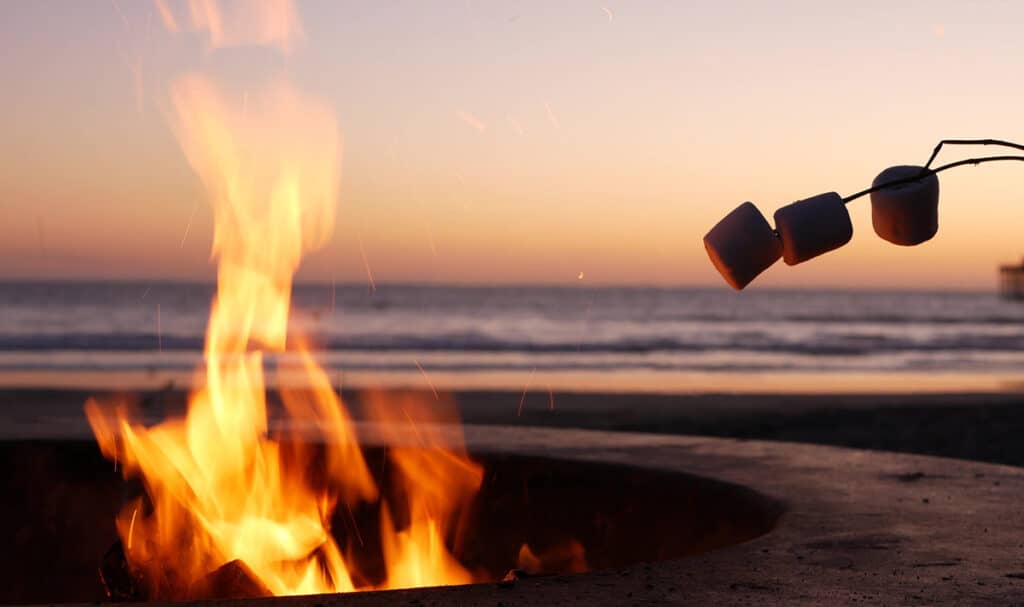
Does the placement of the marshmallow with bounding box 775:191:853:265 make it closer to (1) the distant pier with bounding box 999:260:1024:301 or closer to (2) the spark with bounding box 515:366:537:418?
(2) the spark with bounding box 515:366:537:418

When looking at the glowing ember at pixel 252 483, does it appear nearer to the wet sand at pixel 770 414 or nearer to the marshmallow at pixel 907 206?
the marshmallow at pixel 907 206

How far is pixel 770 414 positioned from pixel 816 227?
12.2m

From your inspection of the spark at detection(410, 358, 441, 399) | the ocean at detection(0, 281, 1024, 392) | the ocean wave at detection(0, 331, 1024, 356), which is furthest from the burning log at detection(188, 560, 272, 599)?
the ocean wave at detection(0, 331, 1024, 356)

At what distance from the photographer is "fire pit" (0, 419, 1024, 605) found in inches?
98.3

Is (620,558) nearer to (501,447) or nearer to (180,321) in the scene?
(501,447)

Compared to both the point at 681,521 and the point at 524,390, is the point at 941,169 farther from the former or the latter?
the point at 524,390

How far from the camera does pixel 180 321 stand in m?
43.0

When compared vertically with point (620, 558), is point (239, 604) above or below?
above

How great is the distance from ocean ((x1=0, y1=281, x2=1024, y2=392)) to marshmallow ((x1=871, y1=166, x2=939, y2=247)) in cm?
934

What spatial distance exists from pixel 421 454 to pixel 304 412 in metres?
8.78

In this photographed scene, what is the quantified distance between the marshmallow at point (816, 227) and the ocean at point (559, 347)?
9.29 m

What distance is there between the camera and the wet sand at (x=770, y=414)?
11.1 metres

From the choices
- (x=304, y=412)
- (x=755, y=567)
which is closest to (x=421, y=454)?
(x=755, y=567)

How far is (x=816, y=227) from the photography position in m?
1.95
